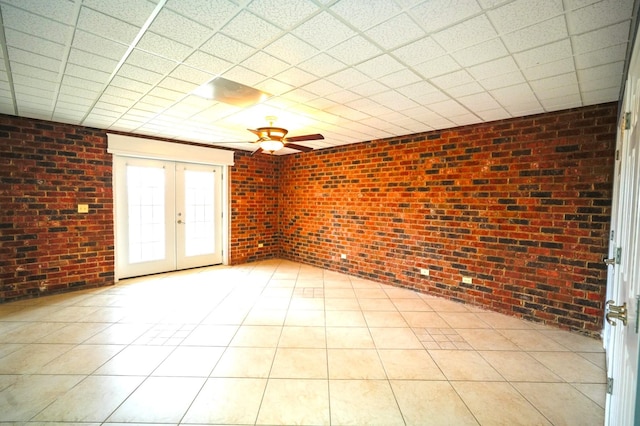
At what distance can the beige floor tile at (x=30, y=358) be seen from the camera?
2.07 meters

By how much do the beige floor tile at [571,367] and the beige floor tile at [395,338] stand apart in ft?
3.44

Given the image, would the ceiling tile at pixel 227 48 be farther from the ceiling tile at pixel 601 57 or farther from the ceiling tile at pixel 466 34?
the ceiling tile at pixel 601 57

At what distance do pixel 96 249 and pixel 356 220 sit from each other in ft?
13.9

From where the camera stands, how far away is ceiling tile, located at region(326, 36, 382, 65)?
175 cm

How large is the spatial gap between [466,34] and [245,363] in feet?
9.57

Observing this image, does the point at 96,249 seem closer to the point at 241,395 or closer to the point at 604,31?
the point at 241,395

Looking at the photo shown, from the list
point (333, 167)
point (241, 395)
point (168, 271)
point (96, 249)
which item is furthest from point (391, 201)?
point (96, 249)

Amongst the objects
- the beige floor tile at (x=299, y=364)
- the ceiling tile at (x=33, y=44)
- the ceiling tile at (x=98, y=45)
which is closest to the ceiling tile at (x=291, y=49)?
the ceiling tile at (x=98, y=45)

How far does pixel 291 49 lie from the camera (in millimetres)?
1825

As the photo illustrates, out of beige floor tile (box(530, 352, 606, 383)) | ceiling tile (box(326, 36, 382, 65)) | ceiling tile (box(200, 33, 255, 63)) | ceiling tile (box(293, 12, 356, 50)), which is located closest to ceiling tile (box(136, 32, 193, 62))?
ceiling tile (box(200, 33, 255, 63))

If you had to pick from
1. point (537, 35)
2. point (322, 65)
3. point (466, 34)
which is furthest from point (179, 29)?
point (537, 35)

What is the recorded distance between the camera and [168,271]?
4848 mm

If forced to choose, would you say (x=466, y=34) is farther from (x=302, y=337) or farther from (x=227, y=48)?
(x=302, y=337)

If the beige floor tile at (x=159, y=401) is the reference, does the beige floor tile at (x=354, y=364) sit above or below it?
above
